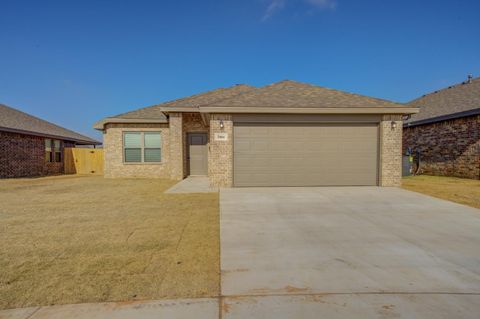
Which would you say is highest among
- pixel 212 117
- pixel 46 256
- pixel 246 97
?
pixel 246 97

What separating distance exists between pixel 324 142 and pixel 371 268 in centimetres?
670

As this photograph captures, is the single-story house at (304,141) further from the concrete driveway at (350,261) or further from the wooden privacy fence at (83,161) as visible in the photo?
the wooden privacy fence at (83,161)

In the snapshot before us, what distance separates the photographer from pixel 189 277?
2820 millimetres

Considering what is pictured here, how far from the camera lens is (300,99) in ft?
31.1

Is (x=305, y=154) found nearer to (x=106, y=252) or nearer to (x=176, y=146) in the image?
(x=176, y=146)

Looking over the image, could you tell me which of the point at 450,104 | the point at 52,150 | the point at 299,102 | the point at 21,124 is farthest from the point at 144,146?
the point at 450,104

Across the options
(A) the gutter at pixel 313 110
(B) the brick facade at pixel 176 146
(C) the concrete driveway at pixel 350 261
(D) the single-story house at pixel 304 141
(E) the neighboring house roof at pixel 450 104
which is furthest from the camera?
(E) the neighboring house roof at pixel 450 104

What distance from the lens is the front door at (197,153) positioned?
12812 millimetres

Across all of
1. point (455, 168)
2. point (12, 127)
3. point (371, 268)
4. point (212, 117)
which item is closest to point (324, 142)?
point (212, 117)

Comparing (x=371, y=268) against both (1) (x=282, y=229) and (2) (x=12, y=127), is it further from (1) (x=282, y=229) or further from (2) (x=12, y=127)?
(2) (x=12, y=127)

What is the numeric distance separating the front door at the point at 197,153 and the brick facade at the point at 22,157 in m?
10.8

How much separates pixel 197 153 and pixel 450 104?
16214 millimetres

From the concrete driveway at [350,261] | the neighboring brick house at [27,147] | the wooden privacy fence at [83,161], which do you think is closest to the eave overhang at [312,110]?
the concrete driveway at [350,261]

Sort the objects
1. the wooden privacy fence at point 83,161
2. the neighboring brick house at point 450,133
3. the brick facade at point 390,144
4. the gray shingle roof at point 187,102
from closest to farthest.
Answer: the brick facade at point 390,144 → the neighboring brick house at point 450,133 → the gray shingle roof at point 187,102 → the wooden privacy fence at point 83,161
